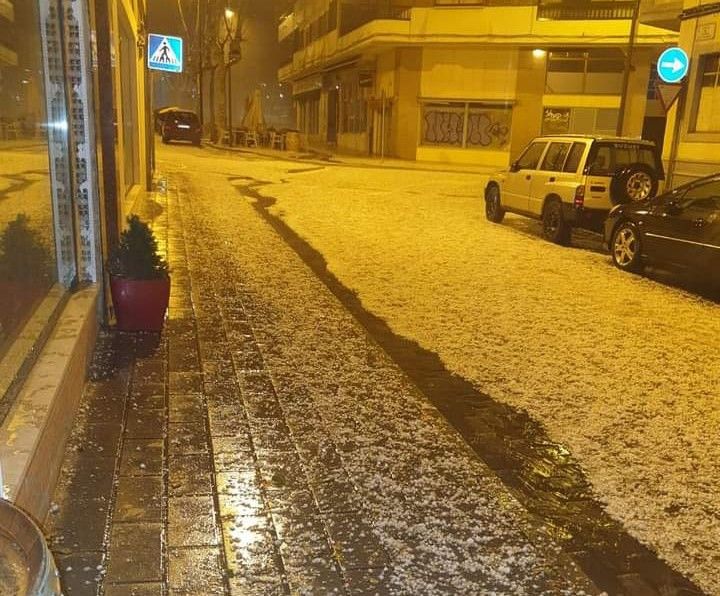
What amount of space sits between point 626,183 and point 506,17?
20.5 m

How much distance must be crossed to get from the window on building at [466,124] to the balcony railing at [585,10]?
404cm

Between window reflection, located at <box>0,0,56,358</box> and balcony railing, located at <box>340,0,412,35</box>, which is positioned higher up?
balcony railing, located at <box>340,0,412,35</box>

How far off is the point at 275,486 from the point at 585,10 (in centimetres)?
2961

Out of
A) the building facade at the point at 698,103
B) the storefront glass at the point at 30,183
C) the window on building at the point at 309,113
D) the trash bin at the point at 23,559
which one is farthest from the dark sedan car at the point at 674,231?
the window on building at the point at 309,113

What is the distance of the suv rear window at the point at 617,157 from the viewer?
11234 millimetres

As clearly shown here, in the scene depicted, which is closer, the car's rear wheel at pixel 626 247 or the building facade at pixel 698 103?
the car's rear wheel at pixel 626 247

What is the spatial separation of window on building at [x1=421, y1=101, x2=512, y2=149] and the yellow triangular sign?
59.7 ft

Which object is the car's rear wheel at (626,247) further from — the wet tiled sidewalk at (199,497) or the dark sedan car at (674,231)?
the wet tiled sidewalk at (199,497)

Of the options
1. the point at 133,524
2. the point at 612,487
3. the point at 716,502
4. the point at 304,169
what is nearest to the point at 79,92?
the point at 133,524

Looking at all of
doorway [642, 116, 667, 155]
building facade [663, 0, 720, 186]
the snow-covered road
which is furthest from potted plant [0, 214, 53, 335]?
doorway [642, 116, 667, 155]

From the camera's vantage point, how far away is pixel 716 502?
12.5 ft

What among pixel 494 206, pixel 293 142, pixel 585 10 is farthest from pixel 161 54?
pixel 293 142

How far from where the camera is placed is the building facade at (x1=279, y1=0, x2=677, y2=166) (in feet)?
94.8

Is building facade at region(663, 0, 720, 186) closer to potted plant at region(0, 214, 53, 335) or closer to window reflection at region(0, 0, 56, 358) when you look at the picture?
window reflection at region(0, 0, 56, 358)
